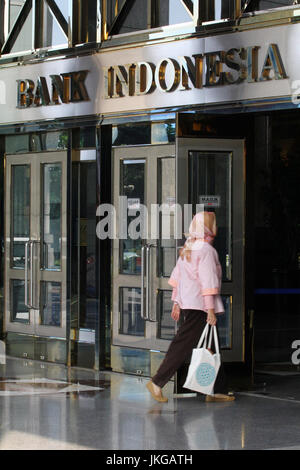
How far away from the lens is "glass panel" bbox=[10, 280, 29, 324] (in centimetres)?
1238

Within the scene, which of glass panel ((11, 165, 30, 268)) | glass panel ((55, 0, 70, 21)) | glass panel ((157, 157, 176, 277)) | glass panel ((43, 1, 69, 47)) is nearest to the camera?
glass panel ((157, 157, 176, 277))

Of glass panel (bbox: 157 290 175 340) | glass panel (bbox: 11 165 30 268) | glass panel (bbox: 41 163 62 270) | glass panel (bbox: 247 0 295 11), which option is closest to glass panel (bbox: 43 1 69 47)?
glass panel (bbox: 41 163 62 270)

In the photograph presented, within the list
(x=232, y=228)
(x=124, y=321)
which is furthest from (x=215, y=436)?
(x=124, y=321)

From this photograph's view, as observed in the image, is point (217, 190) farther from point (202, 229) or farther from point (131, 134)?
point (131, 134)

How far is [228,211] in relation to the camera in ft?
32.3

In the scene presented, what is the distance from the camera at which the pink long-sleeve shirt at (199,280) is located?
905 cm

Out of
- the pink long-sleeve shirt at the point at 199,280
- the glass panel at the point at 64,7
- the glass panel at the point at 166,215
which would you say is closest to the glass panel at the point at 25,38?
the glass panel at the point at 64,7

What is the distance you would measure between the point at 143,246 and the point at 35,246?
194 centimetres

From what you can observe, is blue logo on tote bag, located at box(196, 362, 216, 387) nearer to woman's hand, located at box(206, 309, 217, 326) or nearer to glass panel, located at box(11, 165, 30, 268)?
woman's hand, located at box(206, 309, 217, 326)

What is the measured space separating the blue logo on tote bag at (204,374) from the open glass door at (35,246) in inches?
123

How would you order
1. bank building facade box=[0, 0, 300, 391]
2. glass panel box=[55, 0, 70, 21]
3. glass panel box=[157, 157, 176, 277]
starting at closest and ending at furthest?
bank building facade box=[0, 0, 300, 391] → glass panel box=[157, 157, 176, 277] → glass panel box=[55, 0, 70, 21]

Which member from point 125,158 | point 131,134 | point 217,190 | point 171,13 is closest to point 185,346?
point 217,190

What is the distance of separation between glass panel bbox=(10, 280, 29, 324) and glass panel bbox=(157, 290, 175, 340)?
2.40 metres
